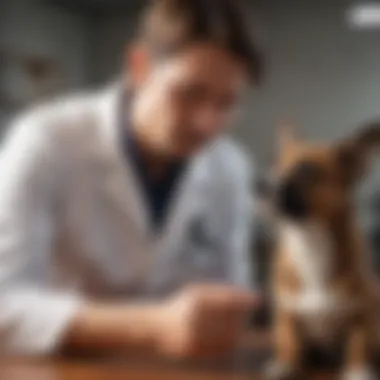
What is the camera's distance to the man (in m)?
0.89

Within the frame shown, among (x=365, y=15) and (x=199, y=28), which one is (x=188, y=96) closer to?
(x=199, y=28)

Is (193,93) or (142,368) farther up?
(193,93)

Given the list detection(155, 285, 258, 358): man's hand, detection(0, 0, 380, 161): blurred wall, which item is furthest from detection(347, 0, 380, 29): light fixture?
detection(155, 285, 258, 358): man's hand

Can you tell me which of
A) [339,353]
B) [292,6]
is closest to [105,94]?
[292,6]

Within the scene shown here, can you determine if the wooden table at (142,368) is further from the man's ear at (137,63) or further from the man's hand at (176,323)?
the man's ear at (137,63)

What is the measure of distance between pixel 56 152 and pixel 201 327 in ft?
0.60

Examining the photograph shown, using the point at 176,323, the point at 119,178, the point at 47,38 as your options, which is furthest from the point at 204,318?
the point at 47,38

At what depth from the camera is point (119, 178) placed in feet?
2.94

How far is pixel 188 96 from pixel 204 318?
0.59 ft

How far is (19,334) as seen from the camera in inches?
35.5

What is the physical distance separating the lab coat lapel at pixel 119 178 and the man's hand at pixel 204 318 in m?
0.07

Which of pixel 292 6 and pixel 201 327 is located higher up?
pixel 292 6

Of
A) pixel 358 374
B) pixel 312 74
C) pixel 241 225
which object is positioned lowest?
pixel 358 374

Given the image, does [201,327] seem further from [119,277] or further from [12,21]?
[12,21]
